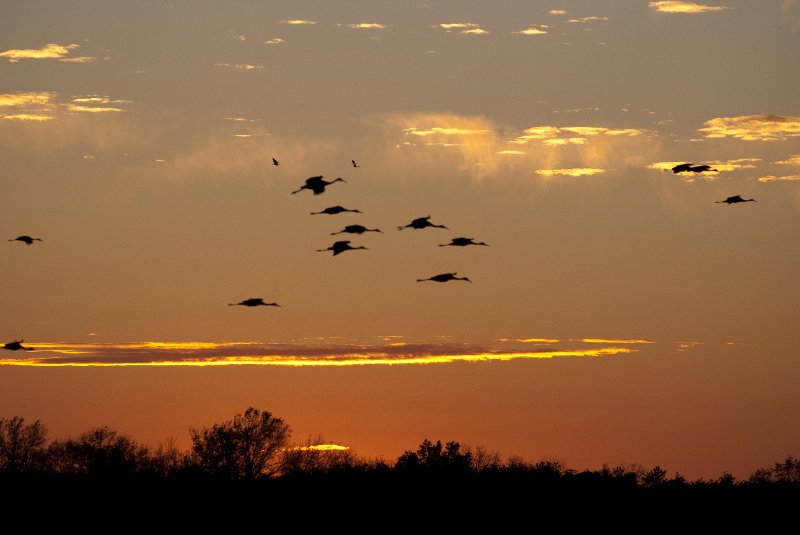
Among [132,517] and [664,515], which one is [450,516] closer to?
[664,515]

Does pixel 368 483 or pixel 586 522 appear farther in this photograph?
pixel 368 483

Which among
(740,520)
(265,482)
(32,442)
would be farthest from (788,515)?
(32,442)

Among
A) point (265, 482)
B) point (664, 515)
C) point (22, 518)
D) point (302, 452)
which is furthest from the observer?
point (302, 452)

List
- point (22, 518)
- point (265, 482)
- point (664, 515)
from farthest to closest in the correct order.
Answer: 1. point (265, 482)
2. point (664, 515)
3. point (22, 518)

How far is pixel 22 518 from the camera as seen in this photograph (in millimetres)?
91250

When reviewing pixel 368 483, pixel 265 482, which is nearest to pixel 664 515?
pixel 368 483

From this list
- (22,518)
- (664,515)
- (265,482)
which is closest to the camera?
(22,518)

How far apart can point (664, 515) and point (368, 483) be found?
21.6 metres

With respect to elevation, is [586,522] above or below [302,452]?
below

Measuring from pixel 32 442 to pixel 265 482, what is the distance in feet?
200

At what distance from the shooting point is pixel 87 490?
97.8 metres

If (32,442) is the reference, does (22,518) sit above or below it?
below

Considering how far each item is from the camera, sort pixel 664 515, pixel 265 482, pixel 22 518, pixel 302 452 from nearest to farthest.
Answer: pixel 22 518, pixel 664 515, pixel 265 482, pixel 302 452

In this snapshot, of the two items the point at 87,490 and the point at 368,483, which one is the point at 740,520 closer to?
the point at 368,483
